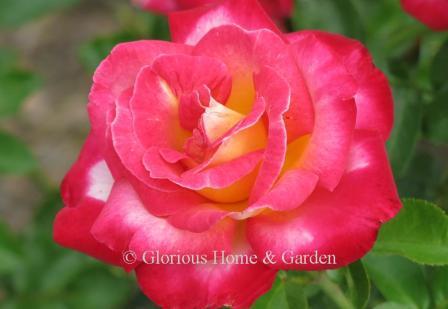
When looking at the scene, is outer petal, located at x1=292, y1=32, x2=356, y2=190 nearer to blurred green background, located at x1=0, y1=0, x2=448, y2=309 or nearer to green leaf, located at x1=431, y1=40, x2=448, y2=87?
blurred green background, located at x1=0, y1=0, x2=448, y2=309

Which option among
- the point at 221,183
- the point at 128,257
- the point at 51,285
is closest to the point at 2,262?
the point at 51,285

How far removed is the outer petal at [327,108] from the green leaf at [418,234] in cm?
13

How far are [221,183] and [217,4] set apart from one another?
9.5 inches

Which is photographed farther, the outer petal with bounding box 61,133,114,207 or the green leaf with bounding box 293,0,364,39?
the green leaf with bounding box 293,0,364,39

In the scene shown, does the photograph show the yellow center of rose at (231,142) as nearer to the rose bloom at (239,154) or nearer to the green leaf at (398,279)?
the rose bloom at (239,154)

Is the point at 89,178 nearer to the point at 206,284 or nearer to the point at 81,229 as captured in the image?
the point at 81,229

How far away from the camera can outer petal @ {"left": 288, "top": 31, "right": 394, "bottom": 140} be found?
0.81 m

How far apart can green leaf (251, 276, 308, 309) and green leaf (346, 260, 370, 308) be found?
5 cm

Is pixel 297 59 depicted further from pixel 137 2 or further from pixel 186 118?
pixel 137 2

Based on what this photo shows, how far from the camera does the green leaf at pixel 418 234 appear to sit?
0.81 meters

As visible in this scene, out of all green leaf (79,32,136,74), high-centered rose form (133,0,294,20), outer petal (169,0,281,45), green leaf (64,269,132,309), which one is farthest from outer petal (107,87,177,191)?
green leaf (64,269,132,309)

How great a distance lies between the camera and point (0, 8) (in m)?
1.48

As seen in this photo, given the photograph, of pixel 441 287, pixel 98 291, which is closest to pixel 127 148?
pixel 441 287

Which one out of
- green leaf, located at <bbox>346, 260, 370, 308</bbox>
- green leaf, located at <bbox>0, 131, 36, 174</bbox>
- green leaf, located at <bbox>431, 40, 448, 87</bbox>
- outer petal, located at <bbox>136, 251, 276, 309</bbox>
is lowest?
green leaf, located at <bbox>0, 131, 36, 174</bbox>
